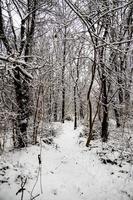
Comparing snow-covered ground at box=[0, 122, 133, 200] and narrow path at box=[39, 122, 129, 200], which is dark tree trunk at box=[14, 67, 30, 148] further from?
narrow path at box=[39, 122, 129, 200]

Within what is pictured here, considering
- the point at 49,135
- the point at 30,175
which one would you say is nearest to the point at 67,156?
the point at 30,175

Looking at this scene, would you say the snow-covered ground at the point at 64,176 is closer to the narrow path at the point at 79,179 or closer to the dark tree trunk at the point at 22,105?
the narrow path at the point at 79,179

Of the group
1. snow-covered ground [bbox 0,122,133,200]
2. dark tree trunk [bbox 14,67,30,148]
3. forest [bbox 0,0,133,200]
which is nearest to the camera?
forest [bbox 0,0,133,200]

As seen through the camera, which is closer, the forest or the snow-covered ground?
the forest

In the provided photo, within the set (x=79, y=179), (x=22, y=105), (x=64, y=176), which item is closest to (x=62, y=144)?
(x=22, y=105)

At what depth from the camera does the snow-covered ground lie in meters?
6.16

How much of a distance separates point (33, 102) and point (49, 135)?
3415mm

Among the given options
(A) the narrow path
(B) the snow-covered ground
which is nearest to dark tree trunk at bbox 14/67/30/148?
(B) the snow-covered ground

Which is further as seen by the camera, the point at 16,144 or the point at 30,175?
the point at 16,144

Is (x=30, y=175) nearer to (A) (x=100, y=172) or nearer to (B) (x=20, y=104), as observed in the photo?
(A) (x=100, y=172)

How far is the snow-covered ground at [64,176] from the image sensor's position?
6158 millimetres

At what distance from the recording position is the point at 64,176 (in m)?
7.34

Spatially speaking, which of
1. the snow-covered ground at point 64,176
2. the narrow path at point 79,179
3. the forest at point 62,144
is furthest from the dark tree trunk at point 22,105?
the narrow path at point 79,179

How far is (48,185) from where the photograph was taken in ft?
21.5
